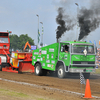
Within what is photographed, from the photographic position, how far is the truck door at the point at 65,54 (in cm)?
1535

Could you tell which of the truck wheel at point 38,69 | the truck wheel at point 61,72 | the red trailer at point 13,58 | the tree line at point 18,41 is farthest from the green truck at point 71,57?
the tree line at point 18,41

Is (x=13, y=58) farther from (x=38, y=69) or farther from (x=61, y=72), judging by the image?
(x=61, y=72)

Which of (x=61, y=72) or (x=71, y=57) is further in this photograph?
(x=61, y=72)

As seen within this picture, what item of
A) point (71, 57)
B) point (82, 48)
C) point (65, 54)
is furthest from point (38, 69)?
point (82, 48)

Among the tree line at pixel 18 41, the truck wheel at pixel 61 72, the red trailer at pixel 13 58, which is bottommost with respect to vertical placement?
the truck wheel at pixel 61 72

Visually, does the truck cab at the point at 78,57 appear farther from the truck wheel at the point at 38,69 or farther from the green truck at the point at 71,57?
the truck wheel at the point at 38,69

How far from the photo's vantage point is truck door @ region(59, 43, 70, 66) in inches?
604

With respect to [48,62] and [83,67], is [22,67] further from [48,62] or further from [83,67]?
[83,67]

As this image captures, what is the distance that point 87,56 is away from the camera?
50.8 ft

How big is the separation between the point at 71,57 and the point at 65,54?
0.61m

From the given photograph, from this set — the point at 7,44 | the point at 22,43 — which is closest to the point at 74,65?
the point at 7,44

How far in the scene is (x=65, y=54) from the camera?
50.9 ft

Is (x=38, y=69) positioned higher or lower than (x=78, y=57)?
lower

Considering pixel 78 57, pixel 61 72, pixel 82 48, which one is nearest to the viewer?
pixel 78 57
